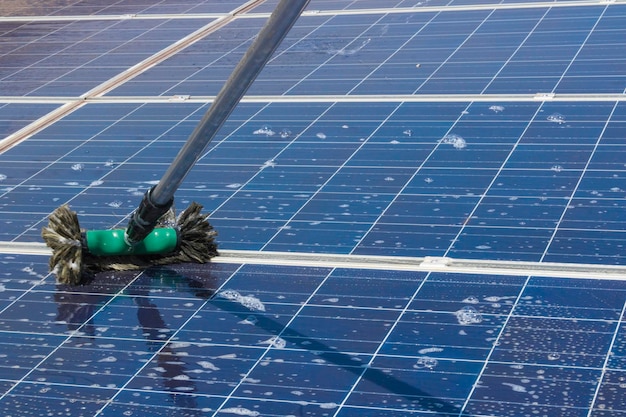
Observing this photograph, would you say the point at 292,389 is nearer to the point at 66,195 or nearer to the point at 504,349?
the point at 504,349

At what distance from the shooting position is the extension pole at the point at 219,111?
4781 millimetres

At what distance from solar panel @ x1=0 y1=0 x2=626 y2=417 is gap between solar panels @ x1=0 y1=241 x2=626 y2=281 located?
0.04 ft

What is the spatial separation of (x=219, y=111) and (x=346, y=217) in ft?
5.26

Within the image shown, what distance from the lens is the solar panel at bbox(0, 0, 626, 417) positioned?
4.89 m

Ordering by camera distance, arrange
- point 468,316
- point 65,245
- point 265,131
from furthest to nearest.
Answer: point 265,131 → point 65,245 → point 468,316

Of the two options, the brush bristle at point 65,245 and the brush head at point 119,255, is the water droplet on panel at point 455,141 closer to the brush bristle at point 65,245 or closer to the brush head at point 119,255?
the brush head at point 119,255

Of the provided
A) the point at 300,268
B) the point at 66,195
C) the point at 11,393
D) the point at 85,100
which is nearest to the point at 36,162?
the point at 66,195

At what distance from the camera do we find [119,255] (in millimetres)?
6230

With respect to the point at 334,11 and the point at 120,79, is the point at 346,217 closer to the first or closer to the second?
the point at 120,79

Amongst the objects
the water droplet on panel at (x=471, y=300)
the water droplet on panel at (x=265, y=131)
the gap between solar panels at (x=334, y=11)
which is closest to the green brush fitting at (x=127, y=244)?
the water droplet on panel at (x=471, y=300)

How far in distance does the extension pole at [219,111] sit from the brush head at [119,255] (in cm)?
15

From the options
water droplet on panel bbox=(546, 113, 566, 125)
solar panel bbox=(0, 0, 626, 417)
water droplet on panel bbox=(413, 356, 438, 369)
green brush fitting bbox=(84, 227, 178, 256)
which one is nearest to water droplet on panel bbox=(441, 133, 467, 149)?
solar panel bbox=(0, 0, 626, 417)

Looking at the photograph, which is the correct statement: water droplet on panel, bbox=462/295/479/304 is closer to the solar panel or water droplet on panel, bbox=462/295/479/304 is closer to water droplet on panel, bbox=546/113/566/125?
the solar panel

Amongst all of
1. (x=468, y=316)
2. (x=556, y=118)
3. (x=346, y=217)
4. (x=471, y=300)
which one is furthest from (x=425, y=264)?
(x=556, y=118)
